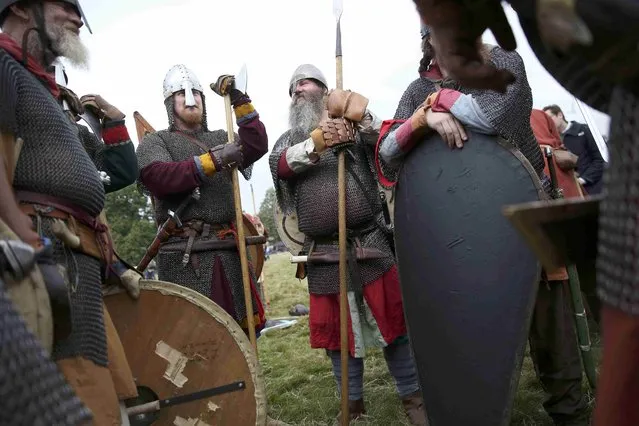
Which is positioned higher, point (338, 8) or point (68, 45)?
point (338, 8)

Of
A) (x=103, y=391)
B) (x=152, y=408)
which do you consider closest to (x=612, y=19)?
(x=103, y=391)

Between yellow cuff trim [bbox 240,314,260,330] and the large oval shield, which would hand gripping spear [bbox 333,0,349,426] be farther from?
the large oval shield

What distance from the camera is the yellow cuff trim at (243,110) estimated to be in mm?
3307

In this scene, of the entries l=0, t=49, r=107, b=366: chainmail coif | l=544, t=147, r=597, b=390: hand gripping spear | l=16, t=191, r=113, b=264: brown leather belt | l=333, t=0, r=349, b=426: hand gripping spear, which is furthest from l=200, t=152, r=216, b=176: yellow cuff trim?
l=544, t=147, r=597, b=390: hand gripping spear

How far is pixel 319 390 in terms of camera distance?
3.48m

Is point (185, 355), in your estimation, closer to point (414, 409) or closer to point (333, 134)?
point (414, 409)

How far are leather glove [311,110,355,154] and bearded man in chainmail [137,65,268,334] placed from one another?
48cm

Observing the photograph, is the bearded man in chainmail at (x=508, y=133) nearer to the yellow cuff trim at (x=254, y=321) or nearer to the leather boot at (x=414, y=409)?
the leather boot at (x=414, y=409)

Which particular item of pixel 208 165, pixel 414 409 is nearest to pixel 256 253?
pixel 208 165

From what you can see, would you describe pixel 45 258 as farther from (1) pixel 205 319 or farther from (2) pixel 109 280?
(1) pixel 205 319

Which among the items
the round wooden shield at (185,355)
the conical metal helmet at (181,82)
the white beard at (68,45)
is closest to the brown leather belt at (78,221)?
the round wooden shield at (185,355)

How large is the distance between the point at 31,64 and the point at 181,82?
1.67 metres

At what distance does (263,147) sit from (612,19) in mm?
2584

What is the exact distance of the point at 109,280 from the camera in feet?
7.36
